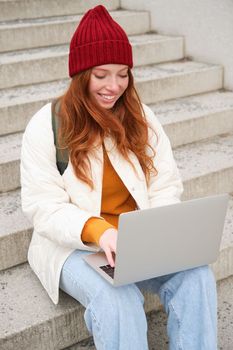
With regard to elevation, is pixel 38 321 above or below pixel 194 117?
below

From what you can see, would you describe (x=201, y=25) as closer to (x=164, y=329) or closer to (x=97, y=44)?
(x=97, y=44)

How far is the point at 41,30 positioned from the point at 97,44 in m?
1.98

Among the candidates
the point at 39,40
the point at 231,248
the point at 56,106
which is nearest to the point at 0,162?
the point at 56,106

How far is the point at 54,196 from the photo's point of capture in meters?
1.97

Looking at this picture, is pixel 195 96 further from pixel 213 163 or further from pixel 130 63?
pixel 130 63

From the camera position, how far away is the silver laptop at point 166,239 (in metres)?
1.62

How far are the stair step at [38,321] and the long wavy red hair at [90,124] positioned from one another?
470 millimetres

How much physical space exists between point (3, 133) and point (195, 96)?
1.34 metres

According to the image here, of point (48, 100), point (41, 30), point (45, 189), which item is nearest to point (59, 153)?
point (45, 189)

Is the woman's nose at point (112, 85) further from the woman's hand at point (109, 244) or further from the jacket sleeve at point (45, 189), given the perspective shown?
the woman's hand at point (109, 244)

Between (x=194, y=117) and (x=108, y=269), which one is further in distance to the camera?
(x=194, y=117)

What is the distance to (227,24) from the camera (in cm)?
365

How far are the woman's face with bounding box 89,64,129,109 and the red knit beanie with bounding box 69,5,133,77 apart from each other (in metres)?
0.03

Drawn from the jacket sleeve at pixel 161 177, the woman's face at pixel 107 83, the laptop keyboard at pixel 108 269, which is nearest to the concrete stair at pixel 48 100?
the laptop keyboard at pixel 108 269
